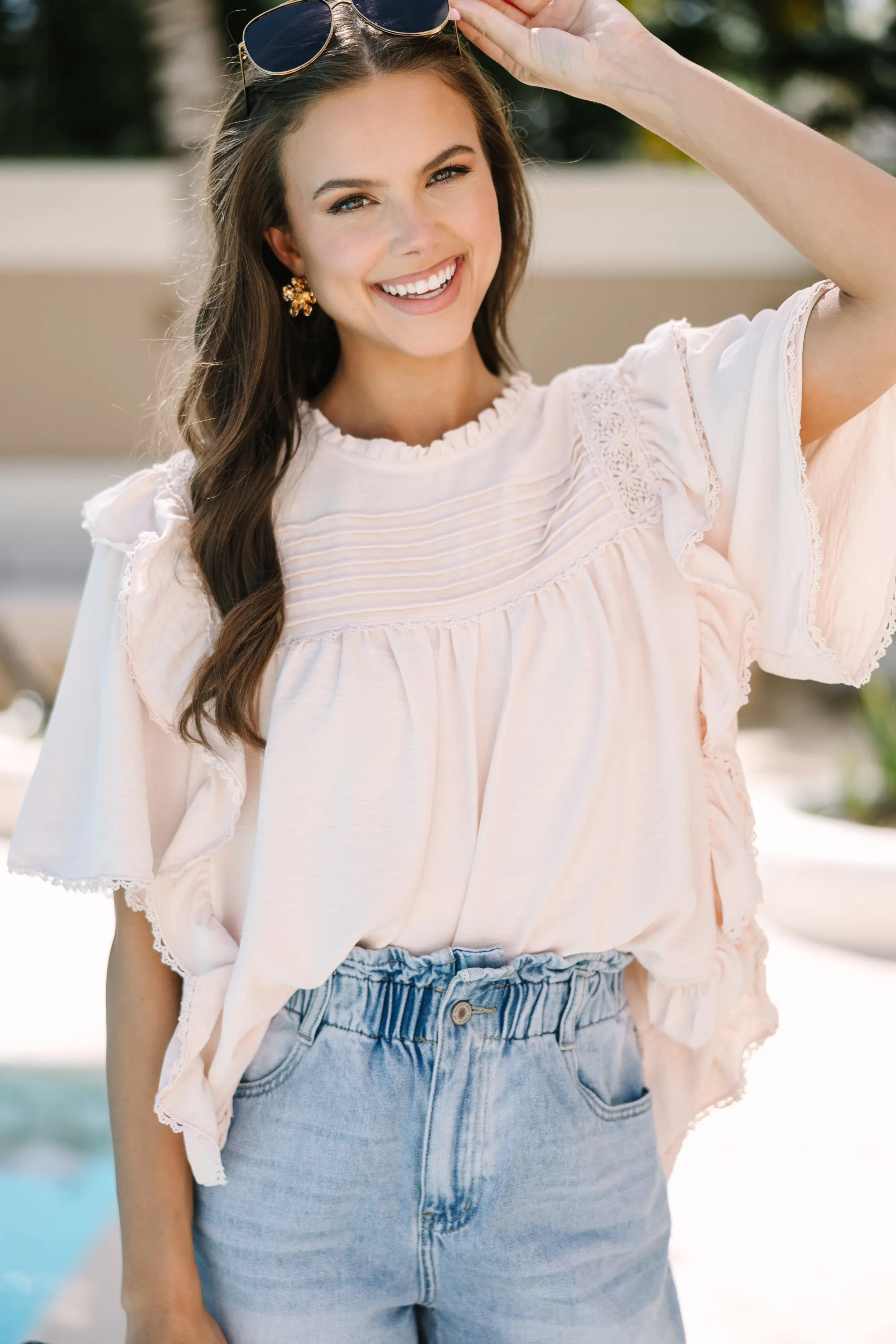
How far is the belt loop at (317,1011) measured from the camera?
5.80ft

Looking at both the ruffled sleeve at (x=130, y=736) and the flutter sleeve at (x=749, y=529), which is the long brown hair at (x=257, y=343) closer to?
the ruffled sleeve at (x=130, y=736)

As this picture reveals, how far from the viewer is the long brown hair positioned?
181cm

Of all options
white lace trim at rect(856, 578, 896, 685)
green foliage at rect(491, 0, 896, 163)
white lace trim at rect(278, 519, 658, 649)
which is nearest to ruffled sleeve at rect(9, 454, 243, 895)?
white lace trim at rect(278, 519, 658, 649)

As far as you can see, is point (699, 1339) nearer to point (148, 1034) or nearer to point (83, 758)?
point (148, 1034)

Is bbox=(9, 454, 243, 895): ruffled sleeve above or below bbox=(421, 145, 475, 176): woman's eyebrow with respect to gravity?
below

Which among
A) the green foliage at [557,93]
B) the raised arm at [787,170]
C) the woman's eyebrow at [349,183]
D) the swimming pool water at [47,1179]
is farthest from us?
the green foliage at [557,93]

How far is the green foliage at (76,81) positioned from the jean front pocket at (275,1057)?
42.8 feet

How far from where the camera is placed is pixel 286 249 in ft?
6.63

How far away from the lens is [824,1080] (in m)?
4.21

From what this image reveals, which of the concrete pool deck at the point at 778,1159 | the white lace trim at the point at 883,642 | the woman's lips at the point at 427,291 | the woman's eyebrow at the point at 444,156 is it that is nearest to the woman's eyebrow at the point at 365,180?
Answer: the woman's eyebrow at the point at 444,156

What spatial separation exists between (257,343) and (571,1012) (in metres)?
1.04

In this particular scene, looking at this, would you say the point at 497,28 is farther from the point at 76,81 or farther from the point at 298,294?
the point at 76,81

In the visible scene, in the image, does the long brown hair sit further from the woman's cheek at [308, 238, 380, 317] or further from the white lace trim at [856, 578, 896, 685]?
the white lace trim at [856, 578, 896, 685]

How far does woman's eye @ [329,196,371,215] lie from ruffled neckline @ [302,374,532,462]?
0.30 m
